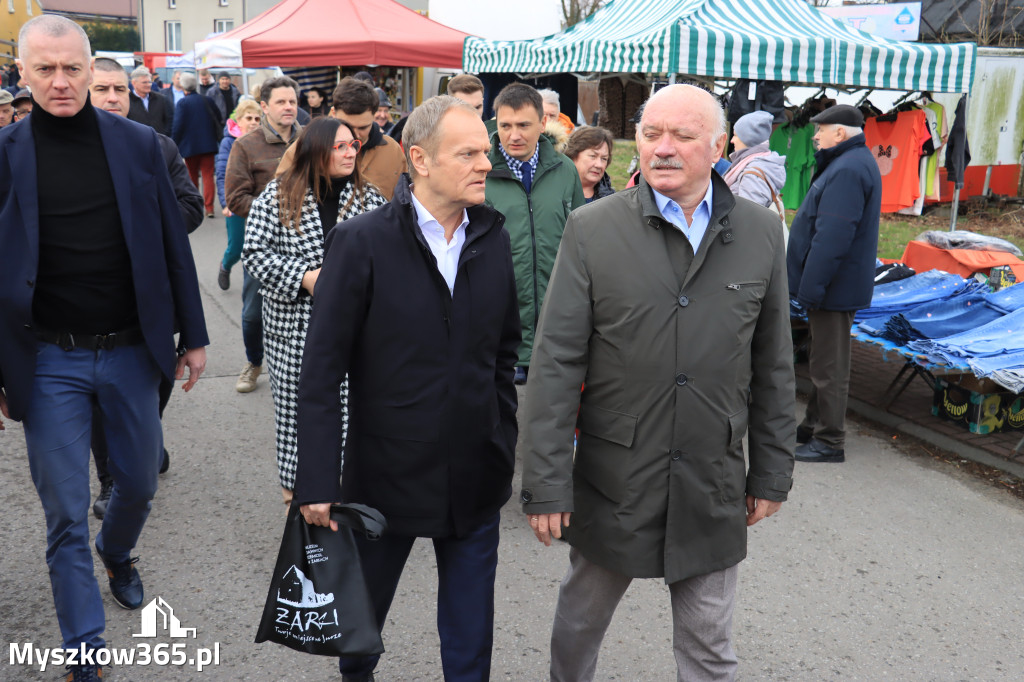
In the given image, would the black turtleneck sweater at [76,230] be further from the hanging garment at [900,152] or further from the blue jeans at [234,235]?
the hanging garment at [900,152]

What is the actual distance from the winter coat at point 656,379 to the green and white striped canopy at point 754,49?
5.38 metres

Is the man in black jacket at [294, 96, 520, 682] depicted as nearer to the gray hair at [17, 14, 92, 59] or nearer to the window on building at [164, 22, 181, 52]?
the gray hair at [17, 14, 92, 59]

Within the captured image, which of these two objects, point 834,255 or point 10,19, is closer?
point 834,255

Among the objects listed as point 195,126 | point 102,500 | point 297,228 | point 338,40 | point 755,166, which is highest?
point 338,40

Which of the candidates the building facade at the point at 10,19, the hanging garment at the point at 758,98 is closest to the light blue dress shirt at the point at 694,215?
the hanging garment at the point at 758,98

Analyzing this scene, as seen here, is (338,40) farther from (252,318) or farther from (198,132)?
(252,318)

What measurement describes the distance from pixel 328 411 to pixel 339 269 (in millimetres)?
393

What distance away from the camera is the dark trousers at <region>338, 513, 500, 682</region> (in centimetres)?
274

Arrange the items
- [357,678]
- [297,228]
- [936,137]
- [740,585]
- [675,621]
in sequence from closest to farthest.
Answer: [675,621] < [357,678] < [297,228] < [740,585] < [936,137]

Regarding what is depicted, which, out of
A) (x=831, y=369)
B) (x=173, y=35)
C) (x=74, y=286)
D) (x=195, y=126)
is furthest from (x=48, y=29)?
(x=173, y=35)

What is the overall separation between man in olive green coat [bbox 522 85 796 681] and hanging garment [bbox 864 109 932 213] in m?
8.22

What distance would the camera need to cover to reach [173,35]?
182ft

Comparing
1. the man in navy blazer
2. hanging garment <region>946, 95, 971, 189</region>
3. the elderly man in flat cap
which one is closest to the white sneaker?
the man in navy blazer

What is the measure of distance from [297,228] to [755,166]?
2.77 m
